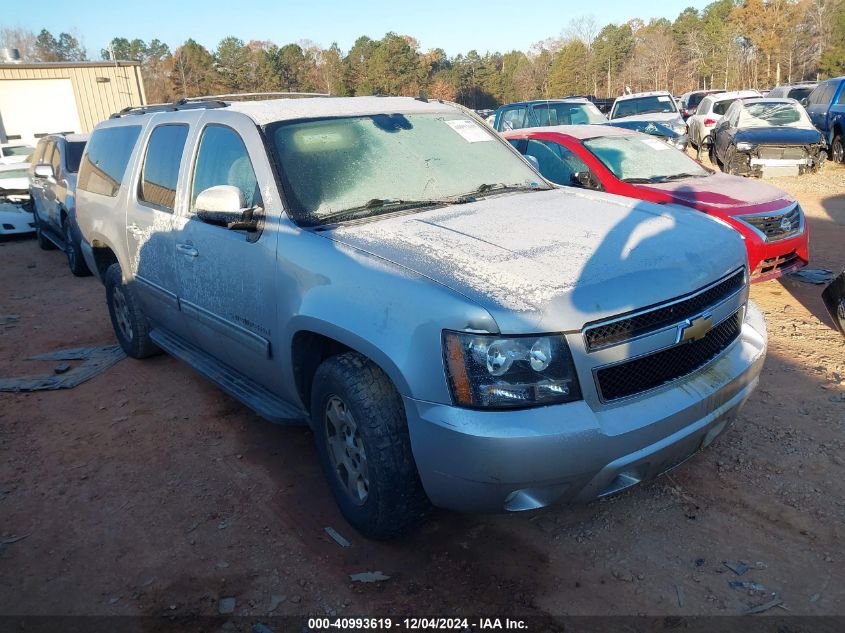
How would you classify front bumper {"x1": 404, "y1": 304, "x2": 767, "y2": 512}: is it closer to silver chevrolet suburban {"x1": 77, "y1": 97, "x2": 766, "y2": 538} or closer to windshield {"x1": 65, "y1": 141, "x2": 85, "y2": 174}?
silver chevrolet suburban {"x1": 77, "y1": 97, "x2": 766, "y2": 538}

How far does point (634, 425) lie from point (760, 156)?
12.0m

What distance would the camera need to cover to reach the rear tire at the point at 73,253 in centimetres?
898

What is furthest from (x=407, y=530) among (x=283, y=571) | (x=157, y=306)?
(x=157, y=306)

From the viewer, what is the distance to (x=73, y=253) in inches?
359

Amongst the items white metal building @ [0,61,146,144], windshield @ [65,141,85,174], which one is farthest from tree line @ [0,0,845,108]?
windshield @ [65,141,85,174]

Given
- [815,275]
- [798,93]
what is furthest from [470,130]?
[798,93]

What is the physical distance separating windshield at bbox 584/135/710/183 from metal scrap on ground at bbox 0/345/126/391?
5269mm

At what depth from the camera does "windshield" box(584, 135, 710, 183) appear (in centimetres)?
705

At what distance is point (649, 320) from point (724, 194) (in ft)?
15.1

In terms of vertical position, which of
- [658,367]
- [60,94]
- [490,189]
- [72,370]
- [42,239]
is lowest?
[72,370]

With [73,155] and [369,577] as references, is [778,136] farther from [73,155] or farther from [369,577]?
[369,577]

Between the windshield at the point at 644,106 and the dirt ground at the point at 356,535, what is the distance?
1375 cm

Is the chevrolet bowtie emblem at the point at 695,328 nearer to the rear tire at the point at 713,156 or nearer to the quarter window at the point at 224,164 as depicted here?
the quarter window at the point at 224,164

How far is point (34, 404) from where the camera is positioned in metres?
4.95
